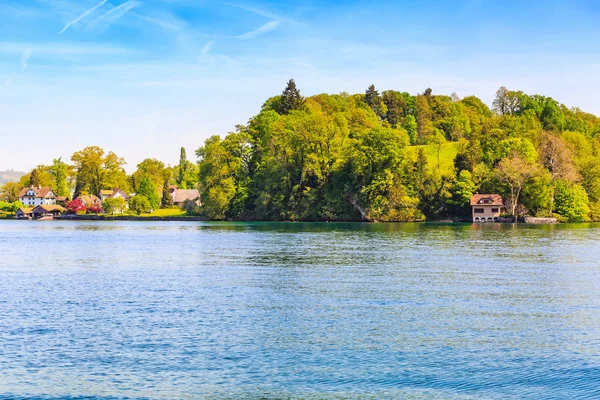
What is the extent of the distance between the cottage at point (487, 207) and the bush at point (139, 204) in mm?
89461

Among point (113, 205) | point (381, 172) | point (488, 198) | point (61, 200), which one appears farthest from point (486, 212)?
point (61, 200)

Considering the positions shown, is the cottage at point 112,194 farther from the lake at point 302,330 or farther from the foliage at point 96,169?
the lake at point 302,330

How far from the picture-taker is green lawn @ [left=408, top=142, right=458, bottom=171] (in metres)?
137

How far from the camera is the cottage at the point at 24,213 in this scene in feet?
575

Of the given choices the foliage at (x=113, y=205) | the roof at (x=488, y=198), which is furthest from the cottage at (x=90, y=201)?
the roof at (x=488, y=198)

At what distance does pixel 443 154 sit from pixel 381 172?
122ft

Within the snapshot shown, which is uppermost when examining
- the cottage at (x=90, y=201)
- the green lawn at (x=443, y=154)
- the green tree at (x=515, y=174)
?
the green lawn at (x=443, y=154)

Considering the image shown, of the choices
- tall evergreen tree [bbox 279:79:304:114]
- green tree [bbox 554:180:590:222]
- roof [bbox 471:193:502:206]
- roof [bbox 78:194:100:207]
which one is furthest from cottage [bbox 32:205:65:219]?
green tree [bbox 554:180:590:222]

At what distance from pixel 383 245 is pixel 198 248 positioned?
1777 cm

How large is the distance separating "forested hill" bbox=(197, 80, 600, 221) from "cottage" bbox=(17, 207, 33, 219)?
60.1 metres

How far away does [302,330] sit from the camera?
23.3 metres

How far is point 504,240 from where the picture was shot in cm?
6775

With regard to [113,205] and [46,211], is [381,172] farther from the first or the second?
[46,211]

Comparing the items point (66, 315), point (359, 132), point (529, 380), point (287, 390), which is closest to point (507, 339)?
point (529, 380)
